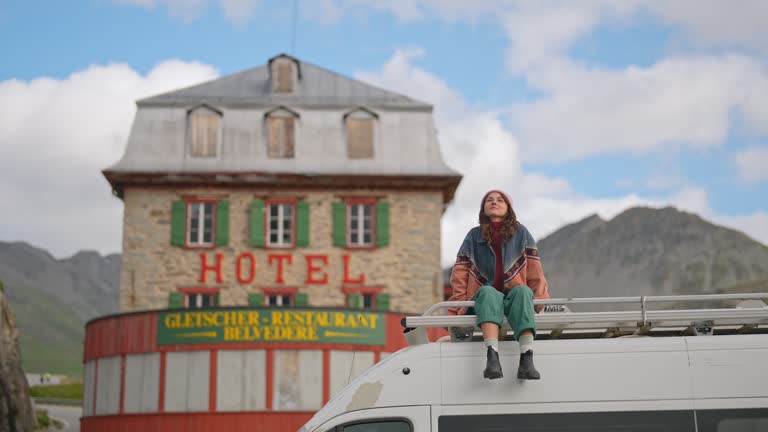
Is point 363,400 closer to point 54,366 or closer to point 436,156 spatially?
point 436,156

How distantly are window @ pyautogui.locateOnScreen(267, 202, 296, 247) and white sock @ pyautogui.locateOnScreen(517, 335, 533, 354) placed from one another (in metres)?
24.9

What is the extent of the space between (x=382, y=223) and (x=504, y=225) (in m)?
23.9

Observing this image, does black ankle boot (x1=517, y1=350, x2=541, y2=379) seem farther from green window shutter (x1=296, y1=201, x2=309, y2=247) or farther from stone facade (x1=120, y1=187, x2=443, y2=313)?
green window shutter (x1=296, y1=201, x2=309, y2=247)

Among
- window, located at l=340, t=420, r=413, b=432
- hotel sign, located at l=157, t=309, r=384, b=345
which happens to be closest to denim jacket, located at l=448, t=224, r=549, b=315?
window, located at l=340, t=420, r=413, b=432

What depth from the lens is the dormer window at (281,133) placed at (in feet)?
104

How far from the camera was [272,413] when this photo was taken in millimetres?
23281

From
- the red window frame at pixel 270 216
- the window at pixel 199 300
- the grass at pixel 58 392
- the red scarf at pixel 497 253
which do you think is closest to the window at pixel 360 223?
the red window frame at pixel 270 216

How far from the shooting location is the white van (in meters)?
6.35

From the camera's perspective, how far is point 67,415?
149ft

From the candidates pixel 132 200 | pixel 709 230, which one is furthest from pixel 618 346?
pixel 709 230

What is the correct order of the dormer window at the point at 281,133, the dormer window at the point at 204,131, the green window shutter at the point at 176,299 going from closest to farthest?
the green window shutter at the point at 176,299 < the dormer window at the point at 204,131 < the dormer window at the point at 281,133

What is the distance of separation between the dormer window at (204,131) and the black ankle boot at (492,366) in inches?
1029

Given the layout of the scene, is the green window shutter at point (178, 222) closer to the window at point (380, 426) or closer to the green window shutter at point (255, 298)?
the green window shutter at point (255, 298)

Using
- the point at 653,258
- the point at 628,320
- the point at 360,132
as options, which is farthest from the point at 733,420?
the point at 653,258
